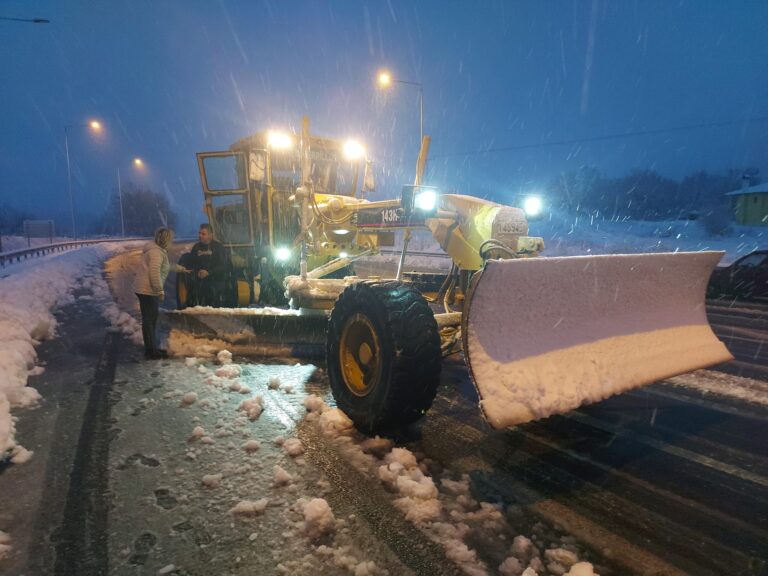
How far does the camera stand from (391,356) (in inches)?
143

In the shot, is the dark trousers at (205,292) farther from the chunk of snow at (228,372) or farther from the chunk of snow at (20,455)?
the chunk of snow at (20,455)

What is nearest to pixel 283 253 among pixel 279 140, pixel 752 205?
pixel 279 140

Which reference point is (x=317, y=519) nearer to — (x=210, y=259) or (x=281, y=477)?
(x=281, y=477)

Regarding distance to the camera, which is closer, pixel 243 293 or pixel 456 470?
pixel 456 470

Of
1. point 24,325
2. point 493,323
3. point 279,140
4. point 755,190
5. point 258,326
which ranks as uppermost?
point 755,190

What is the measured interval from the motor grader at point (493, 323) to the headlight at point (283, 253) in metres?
1.95

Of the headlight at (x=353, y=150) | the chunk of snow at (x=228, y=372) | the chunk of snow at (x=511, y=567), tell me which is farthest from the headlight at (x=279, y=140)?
the chunk of snow at (x=511, y=567)

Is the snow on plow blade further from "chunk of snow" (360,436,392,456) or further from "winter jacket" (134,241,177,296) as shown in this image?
"winter jacket" (134,241,177,296)

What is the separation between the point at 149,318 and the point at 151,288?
393 mm

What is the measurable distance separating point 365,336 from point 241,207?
5.52m

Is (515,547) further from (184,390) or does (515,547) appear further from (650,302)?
(184,390)

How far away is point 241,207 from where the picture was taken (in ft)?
28.8

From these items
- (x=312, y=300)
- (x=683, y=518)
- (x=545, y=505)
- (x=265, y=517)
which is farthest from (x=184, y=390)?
(x=683, y=518)

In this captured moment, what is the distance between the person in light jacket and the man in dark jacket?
4.82 feet
